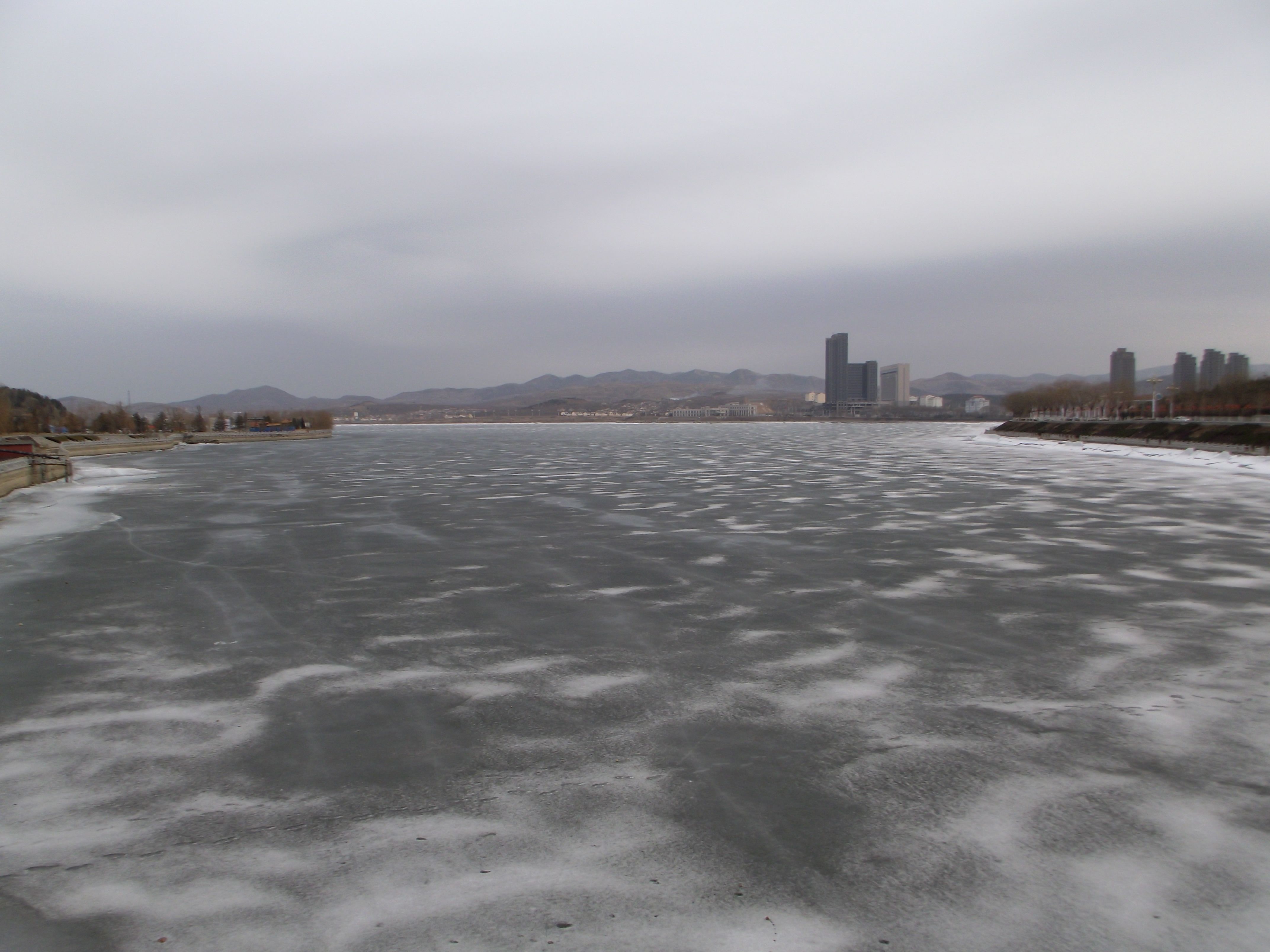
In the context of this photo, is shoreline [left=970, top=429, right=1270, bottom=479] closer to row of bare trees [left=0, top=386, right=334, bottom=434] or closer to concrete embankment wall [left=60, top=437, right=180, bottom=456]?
concrete embankment wall [left=60, top=437, right=180, bottom=456]

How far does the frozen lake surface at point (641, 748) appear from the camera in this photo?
347cm

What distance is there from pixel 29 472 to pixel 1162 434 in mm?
Answer: 60471

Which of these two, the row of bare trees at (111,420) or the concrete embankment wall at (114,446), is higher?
the row of bare trees at (111,420)

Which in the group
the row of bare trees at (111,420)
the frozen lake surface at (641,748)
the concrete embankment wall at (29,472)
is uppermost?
the row of bare trees at (111,420)

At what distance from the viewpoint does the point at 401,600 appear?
959 cm

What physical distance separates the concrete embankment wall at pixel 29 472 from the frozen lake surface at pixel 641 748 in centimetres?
1374

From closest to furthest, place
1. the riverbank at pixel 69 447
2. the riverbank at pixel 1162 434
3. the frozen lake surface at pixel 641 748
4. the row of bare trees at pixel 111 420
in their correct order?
1. the frozen lake surface at pixel 641 748
2. the riverbank at pixel 69 447
3. the riverbank at pixel 1162 434
4. the row of bare trees at pixel 111 420

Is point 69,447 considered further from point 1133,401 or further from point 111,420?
point 1133,401

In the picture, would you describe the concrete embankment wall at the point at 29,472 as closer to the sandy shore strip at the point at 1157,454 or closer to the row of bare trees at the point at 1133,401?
the sandy shore strip at the point at 1157,454

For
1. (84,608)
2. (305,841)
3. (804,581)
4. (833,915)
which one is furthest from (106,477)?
(833,915)

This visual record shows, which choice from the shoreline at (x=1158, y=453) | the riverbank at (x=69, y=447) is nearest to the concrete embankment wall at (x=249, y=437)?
the riverbank at (x=69, y=447)

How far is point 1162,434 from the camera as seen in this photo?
177 feet

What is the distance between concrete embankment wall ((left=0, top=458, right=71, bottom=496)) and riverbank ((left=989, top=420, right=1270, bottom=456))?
1852 inches

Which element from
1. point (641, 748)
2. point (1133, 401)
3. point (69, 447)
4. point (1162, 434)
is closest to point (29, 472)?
point (69, 447)
